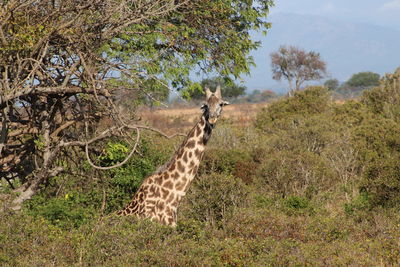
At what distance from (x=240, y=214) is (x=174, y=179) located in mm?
1039

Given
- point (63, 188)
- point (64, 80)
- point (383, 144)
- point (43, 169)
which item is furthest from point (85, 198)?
point (383, 144)

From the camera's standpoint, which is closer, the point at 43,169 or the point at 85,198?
the point at 43,169

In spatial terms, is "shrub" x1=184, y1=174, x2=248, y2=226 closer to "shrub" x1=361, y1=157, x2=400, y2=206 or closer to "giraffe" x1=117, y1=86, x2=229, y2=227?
"giraffe" x1=117, y1=86, x2=229, y2=227

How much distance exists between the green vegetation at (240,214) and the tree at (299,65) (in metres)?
46.9

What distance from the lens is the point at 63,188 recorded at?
35.3ft

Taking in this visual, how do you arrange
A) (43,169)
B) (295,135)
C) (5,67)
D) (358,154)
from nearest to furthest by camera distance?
(5,67) < (43,169) < (358,154) < (295,135)

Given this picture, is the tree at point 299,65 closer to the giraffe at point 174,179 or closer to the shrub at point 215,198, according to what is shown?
the shrub at point 215,198

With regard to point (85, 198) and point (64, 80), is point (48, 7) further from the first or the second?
point (85, 198)

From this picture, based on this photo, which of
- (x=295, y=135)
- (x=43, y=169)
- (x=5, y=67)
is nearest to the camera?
→ (x=5, y=67)

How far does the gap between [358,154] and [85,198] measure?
A: 8301 mm

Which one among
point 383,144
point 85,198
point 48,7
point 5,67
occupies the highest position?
point 48,7

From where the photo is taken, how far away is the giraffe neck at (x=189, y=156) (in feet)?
28.3

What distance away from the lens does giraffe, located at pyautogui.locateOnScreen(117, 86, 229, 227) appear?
27.3ft

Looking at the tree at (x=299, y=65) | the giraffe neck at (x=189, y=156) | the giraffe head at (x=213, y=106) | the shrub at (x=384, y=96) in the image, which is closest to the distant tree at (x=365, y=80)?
the tree at (x=299, y=65)
